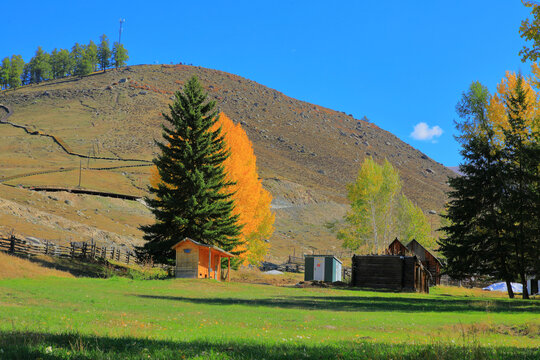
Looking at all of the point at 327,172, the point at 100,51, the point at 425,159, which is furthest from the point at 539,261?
the point at 100,51

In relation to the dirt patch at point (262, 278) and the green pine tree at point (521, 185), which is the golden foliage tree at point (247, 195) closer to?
the dirt patch at point (262, 278)

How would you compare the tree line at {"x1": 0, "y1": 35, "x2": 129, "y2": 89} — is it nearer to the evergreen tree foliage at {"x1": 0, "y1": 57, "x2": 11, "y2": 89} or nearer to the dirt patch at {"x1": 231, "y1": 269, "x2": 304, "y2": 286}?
the evergreen tree foliage at {"x1": 0, "y1": 57, "x2": 11, "y2": 89}

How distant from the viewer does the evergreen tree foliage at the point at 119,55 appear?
190125mm

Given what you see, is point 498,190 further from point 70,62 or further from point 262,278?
point 70,62

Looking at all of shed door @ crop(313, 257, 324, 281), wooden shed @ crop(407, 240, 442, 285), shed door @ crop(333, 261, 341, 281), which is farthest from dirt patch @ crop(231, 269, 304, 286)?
wooden shed @ crop(407, 240, 442, 285)

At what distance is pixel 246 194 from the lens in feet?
128

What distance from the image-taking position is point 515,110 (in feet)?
101

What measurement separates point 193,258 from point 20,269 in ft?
37.1

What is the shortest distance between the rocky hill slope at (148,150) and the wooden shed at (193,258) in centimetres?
1743

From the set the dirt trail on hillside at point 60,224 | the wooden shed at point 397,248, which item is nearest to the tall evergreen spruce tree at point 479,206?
the wooden shed at point 397,248

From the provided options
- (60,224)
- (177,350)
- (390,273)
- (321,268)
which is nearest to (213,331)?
(177,350)

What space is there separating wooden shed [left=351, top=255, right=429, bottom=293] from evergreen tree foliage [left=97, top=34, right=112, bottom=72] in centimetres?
17051

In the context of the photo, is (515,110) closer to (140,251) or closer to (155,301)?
(155,301)

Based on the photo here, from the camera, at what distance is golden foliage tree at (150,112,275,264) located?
38.9 m
